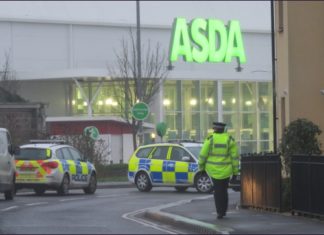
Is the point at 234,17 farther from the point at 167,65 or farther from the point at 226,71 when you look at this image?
the point at 167,65

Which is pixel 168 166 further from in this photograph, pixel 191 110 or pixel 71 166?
pixel 191 110

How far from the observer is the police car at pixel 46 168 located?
23.1m

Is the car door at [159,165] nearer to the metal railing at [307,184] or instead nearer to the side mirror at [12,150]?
the side mirror at [12,150]

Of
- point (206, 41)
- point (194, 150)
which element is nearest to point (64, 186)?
point (194, 150)

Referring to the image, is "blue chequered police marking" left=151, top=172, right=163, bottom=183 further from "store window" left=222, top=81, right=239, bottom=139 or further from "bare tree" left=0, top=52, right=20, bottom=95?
"store window" left=222, top=81, right=239, bottom=139

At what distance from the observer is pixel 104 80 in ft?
191

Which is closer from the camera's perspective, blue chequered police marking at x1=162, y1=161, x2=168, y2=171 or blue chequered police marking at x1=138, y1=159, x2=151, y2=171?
blue chequered police marking at x1=162, y1=161, x2=168, y2=171

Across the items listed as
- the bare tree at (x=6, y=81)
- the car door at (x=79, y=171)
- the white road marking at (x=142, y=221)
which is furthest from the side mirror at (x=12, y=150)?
the bare tree at (x=6, y=81)

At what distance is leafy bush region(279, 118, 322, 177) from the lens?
16.3 meters

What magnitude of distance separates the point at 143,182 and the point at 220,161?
1202 cm

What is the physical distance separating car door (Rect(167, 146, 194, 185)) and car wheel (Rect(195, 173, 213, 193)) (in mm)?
317

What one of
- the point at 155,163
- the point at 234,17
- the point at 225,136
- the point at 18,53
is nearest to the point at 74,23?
the point at 18,53

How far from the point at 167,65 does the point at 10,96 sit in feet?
82.3

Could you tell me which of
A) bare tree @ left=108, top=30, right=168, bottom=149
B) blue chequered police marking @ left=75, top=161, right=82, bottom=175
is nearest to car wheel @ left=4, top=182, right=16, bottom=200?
blue chequered police marking @ left=75, top=161, right=82, bottom=175
